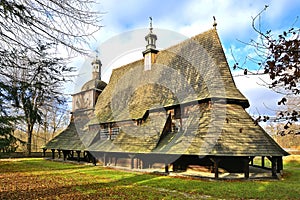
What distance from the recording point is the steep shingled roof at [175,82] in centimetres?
1533

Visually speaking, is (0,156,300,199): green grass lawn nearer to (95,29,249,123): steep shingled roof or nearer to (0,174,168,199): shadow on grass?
(0,174,168,199): shadow on grass

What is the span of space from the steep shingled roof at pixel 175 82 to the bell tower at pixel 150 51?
0.50m

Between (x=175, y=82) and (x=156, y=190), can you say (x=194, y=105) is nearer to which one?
(x=175, y=82)

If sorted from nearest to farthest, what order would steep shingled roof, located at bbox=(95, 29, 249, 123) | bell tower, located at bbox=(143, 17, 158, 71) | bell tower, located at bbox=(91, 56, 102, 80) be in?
1. steep shingled roof, located at bbox=(95, 29, 249, 123)
2. bell tower, located at bbox=(143, 17, 158, 71)
3. bell tower, located at bbox=(91, 56, 102, 80)

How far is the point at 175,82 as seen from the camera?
17688mm

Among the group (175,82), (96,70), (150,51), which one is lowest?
(175,82)

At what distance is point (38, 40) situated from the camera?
20.0ft

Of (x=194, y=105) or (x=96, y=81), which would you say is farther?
(x=96, y=81)

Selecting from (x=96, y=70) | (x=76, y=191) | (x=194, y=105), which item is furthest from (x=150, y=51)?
(x=76, y=191)

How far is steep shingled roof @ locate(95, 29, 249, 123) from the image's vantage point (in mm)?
15331

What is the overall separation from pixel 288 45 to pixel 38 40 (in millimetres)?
5323

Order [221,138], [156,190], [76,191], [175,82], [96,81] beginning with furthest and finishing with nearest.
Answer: [96,81] < [175,82] < [221,138] < [156,190] < [76,191]

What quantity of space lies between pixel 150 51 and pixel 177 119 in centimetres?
787

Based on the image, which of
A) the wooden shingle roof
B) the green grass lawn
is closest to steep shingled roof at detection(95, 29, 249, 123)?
the wooden shingle roof
